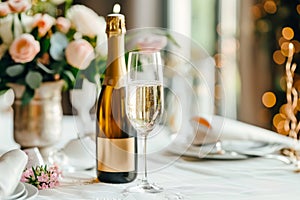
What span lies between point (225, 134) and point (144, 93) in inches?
23.6

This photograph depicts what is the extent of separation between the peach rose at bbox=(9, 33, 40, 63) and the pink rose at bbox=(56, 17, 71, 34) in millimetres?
98

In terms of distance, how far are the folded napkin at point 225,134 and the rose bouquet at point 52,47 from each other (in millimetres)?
334

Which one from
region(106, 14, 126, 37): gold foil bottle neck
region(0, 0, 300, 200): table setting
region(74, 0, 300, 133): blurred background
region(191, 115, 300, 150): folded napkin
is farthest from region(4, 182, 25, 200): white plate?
region(74, 0, 300, 133): blurred background

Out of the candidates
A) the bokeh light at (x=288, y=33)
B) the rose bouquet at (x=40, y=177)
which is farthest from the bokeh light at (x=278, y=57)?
the rose bouquet at (x=40, y=177)

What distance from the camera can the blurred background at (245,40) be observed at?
369 cm

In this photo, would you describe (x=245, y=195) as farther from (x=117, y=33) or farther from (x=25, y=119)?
(x=25, y=119)

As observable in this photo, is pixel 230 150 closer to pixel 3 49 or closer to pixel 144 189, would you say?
pixel 144 189

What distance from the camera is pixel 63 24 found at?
1509 millimetres

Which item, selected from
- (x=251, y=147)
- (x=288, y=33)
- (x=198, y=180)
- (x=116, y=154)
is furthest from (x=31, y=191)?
(x=288, y=33)

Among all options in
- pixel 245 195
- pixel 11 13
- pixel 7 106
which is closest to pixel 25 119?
pixel 11 13

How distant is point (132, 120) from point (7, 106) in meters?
1.64

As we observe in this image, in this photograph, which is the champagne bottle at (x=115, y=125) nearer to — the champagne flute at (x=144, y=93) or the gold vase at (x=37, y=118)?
the champagne flute at (x=144, y=93)

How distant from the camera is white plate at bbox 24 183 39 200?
1.08m

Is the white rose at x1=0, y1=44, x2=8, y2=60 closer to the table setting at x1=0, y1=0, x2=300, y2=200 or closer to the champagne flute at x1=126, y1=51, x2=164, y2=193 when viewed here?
the table setting at x1=0, y1=0, x2=300, y2=200
